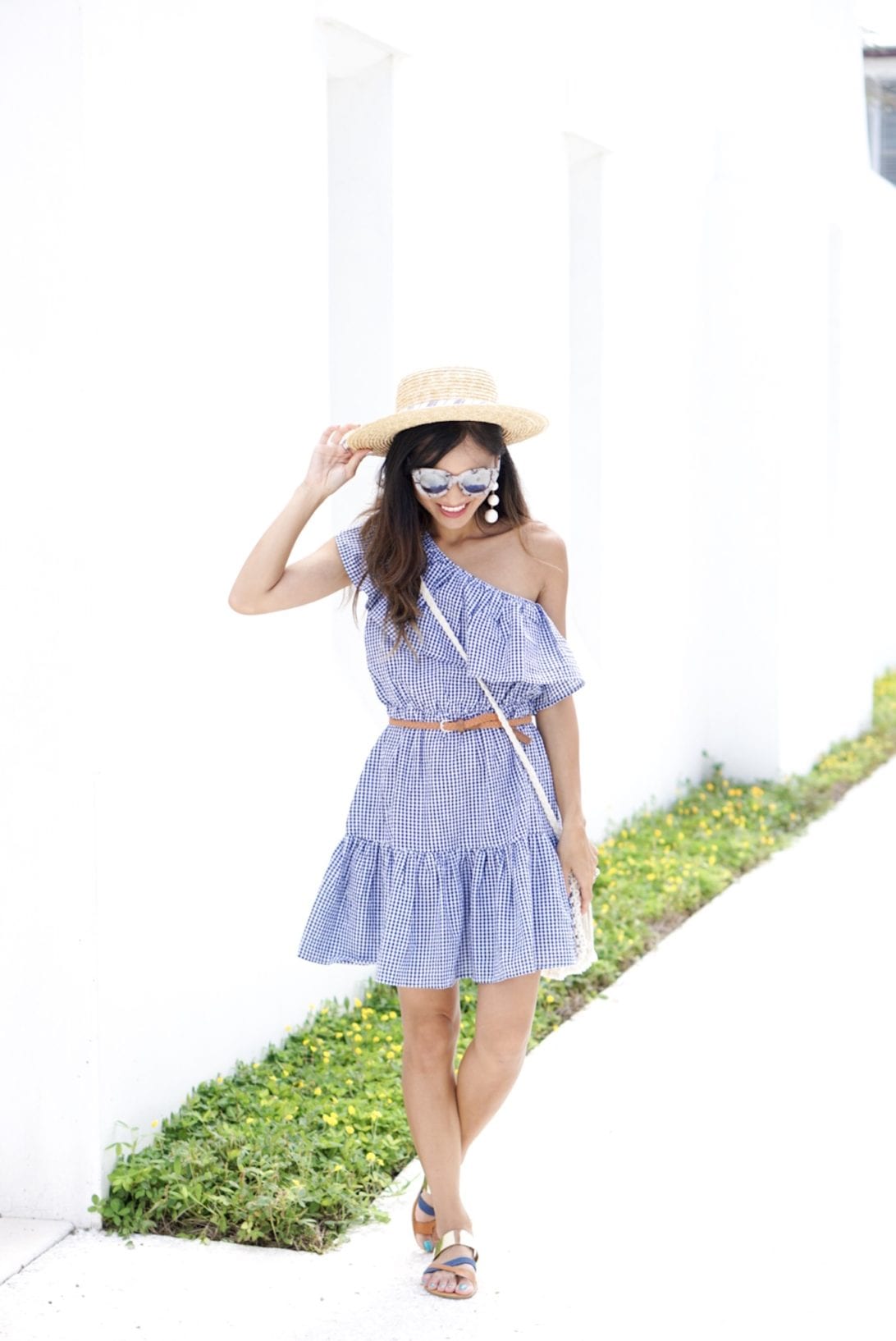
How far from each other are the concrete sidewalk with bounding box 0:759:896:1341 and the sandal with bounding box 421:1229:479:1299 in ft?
0.08

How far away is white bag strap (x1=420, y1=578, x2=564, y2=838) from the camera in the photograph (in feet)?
10.7

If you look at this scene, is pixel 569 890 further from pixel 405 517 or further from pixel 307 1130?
pixel 307 1130

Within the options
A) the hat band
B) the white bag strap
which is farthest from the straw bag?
the hat band

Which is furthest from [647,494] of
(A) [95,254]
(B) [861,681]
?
(A) [95,254]

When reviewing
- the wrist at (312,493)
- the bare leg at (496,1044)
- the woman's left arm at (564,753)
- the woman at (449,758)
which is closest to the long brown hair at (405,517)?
the woman at (449,758)

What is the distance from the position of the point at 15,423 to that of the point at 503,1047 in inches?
66.7

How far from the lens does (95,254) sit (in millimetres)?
3574

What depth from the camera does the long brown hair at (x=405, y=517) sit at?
321cm

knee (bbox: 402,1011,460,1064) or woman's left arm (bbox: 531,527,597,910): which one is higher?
woman's left arm (bbox: 531,527,597,910)

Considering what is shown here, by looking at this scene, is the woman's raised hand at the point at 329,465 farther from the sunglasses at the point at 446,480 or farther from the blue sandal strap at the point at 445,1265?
the blue sandal strap at the point at 445,1265

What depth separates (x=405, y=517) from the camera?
129 inches

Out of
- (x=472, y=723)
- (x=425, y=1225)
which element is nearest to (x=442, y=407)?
(x=472, y=723)

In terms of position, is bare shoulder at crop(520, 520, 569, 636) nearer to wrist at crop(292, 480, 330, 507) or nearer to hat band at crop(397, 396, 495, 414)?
hat band at crop(397, 396, 495, 414)

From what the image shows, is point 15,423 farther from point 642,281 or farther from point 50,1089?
point 642,281
